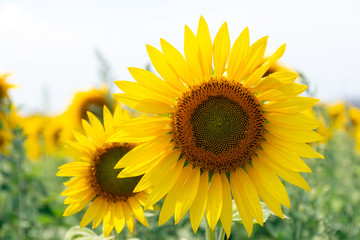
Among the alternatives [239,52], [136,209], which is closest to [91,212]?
[136,209]

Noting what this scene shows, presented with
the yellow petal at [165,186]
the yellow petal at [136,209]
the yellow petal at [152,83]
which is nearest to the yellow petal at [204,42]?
the yellow petal at [152,83]

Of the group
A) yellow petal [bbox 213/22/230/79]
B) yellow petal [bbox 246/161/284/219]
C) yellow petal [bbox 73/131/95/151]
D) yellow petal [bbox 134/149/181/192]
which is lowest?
yellow petal [bbox 246/161/284/219]

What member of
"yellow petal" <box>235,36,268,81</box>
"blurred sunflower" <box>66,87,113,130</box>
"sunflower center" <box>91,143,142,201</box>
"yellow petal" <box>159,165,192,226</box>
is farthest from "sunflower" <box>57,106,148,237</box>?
"blurred sunflower" <box>66,87,113,130</box>

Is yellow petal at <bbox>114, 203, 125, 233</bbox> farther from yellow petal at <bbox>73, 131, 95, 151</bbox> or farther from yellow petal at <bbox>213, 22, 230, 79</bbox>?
yellow petal at <bbox>213, 22, 230, 79</bbox>

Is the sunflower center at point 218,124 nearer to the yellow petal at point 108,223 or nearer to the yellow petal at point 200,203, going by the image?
the yellow petal at point 200,203

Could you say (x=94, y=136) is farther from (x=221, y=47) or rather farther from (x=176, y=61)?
(x=221, y=47)

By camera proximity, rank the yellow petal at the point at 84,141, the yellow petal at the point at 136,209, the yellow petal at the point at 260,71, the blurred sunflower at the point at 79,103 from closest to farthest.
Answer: the yellow petal at the point at 260,71 → the yellow petal at the point at 136,209 → the yellow petal at the point at 84,141 → the blurred sunflower at the point at 79,103
